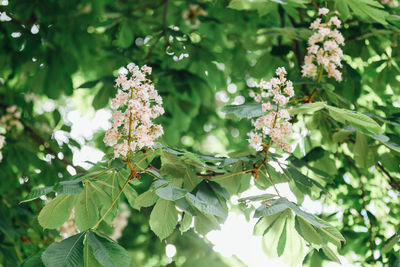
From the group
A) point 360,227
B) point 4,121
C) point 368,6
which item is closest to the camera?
point 368,6

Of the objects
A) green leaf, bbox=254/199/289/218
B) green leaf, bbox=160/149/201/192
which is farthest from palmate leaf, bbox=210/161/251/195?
green leaf, bbox=254/199/289/218

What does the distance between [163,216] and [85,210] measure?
283 millimetres

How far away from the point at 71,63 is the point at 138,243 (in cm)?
145

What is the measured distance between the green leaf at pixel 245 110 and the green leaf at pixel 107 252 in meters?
0.52

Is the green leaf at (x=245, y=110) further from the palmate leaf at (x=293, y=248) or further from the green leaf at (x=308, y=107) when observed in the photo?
the palmate leaf at (x=293, y=248)

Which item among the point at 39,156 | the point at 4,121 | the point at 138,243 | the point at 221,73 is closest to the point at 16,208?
the point at 39,156

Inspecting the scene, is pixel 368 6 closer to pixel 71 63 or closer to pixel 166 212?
pixel 166 212

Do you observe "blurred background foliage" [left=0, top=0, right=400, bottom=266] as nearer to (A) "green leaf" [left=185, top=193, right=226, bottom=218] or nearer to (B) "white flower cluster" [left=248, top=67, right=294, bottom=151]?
(B) "white flower cluster" [left=248, top=67, right=294, bottom=151]

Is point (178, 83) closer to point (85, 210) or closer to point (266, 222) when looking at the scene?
point (85, 210)

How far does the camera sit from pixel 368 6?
1739 millimetres

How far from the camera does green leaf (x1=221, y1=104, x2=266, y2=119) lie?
1.42m

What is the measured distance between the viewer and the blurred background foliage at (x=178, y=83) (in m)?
2.41

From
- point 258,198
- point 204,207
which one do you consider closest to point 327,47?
point 258,198

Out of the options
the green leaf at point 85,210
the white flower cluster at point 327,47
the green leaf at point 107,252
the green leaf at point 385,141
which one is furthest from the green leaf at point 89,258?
the white flower cluster at point 327,47
